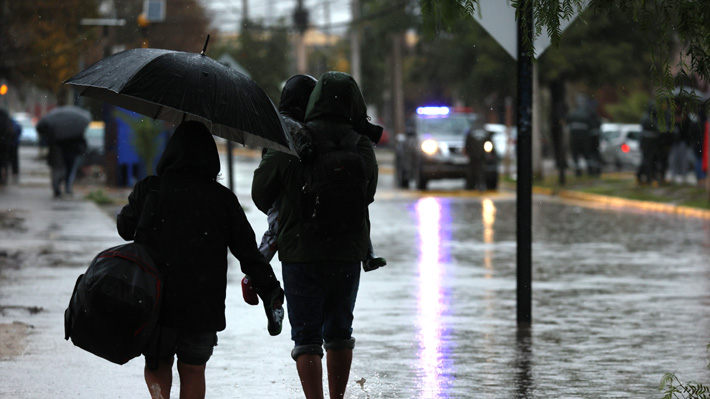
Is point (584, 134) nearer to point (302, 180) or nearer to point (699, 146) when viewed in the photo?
point (699, 146)

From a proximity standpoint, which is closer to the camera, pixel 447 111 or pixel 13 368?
pixel 13 368

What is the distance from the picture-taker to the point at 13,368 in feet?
27.4

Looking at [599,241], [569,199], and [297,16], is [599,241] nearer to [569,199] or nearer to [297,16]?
[569,199]

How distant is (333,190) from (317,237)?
261mm

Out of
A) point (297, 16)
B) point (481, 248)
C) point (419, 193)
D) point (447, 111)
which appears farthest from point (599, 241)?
point (297, 16)

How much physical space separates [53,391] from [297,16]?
38082mm

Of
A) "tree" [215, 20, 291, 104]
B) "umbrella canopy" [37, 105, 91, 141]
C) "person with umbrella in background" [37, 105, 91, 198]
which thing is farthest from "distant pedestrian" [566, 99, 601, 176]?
"tree" [215, 20, 291, 104]

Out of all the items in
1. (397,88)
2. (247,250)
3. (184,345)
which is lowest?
(184,345)

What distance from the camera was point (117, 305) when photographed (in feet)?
18.1

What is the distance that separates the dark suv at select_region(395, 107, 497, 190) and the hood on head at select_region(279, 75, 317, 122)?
79.9 feet

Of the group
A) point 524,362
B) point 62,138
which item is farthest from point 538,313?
point 62,138

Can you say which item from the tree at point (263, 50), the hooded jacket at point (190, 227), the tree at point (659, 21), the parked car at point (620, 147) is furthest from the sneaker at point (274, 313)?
the tree at point (263, 50)

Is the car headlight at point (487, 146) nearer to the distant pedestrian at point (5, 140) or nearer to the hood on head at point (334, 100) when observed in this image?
the distant pedestrian at point (5, 140)

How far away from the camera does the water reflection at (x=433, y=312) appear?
27.0ft
